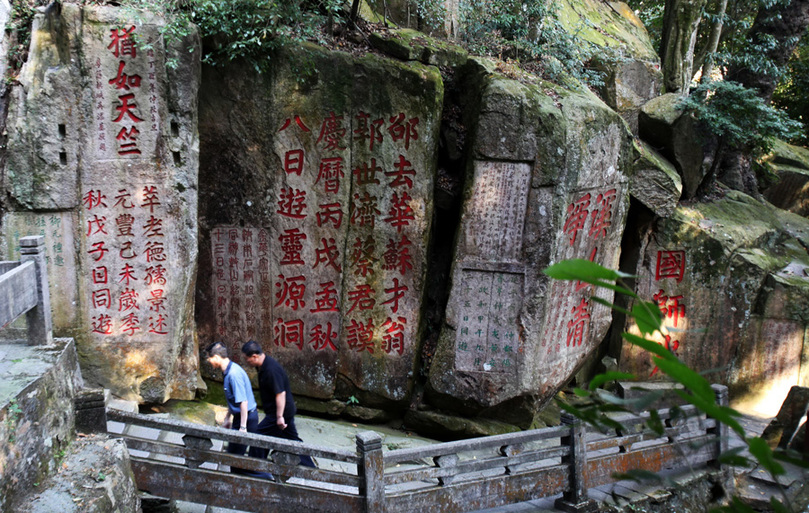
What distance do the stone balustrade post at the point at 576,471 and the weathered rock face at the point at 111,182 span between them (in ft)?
12.9

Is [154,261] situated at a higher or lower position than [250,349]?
higher

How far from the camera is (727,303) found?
9.18 m

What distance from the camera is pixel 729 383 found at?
933cm

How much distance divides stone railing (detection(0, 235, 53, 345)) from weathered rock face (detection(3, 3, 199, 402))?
1797 millimetres

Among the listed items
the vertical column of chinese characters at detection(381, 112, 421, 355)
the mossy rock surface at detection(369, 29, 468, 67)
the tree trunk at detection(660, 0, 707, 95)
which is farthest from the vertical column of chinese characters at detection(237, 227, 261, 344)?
the tree trunk at detection(660, 0, 707, 95)

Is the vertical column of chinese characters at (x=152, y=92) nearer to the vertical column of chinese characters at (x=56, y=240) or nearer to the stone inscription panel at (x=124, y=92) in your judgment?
the stone inscription panel at (x=124, y=92)

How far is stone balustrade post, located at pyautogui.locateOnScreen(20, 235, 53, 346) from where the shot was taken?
425 cm

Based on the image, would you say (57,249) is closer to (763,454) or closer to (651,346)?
(651,346)

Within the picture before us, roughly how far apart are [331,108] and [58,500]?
462cm

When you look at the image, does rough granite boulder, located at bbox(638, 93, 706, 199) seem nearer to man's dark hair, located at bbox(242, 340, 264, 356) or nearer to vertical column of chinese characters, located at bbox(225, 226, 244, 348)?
vertical column of chinese characters, located at bbox(225, 226, 244, 348)

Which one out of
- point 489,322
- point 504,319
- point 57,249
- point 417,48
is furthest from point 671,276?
point 57,249

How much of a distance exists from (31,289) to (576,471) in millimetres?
4476

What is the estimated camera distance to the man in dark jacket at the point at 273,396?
504 centimetres

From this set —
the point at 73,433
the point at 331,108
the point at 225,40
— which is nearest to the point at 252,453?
the point at 73,433
